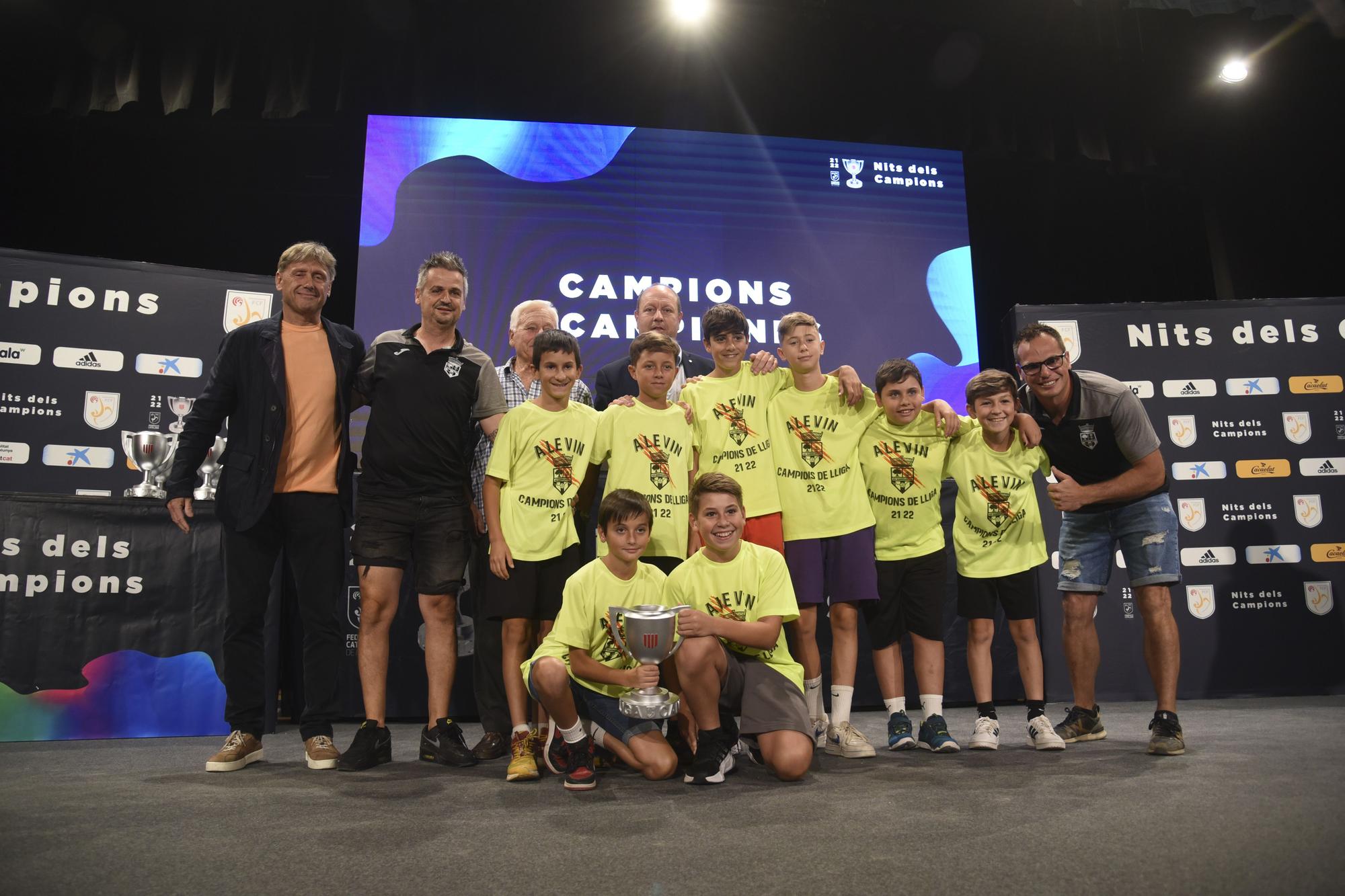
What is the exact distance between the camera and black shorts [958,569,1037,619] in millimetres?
2857

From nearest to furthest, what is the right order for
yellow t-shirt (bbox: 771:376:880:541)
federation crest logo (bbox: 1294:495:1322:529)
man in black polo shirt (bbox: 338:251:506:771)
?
man in black polo shirt (bbox: 338:251:506:771)
yellow t-shirt (bbox: 771:376:880:541)
federation crest logo (bbox: 1294:495:1322:529)

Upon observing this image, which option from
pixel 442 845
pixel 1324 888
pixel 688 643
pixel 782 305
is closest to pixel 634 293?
pixel 782 305

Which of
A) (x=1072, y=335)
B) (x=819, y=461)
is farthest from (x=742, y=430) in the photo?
(x=1072, y=335)

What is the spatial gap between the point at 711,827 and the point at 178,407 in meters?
3.79

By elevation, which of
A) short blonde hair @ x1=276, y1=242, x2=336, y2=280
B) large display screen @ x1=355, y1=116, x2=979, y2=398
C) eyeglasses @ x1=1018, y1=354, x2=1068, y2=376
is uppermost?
large display screen @ x1=355, y1=116, x2=979, y2=398

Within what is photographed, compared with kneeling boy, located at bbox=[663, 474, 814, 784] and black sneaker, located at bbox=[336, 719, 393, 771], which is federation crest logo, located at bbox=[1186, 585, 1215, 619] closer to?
kneeling boy, located at bbox=[663, 474, 814, 784]

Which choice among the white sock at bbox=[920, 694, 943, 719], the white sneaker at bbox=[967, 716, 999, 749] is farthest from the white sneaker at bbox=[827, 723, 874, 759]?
the white sneaker at bbox=[967, 716, 999, 749]

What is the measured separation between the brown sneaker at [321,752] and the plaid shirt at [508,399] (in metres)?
0.87

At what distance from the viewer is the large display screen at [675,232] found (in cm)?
518

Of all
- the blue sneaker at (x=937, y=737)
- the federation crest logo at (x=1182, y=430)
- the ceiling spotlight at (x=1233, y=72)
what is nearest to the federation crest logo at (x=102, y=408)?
the blue sneaker at (x=937, y=737)

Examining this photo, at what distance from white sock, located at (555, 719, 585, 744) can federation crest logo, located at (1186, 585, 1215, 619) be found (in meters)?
3.52

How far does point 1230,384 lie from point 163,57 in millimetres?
6796

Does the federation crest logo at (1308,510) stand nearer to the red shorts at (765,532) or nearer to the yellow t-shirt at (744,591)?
the red shorts at (765,532)

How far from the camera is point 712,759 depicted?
2211 millimetres
